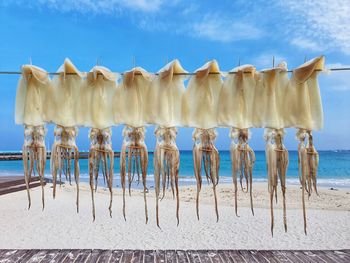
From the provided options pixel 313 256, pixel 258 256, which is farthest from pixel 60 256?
pixel 313 256

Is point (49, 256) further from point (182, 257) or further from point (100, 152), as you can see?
point (100, 152)

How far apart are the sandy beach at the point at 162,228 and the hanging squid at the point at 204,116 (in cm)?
682

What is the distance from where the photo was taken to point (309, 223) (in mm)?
11422

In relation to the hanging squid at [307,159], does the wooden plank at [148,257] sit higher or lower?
lower

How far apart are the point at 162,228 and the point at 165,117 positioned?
28.0 feet

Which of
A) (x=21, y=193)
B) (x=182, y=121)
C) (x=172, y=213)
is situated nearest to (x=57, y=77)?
(x=182, y=121)

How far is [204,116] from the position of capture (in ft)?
8.03

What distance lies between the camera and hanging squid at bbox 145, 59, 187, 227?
2.39 m

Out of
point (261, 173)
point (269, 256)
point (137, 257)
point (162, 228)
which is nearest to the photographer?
point (137, 257)

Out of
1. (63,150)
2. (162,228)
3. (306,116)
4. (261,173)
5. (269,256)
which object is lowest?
(261,173)

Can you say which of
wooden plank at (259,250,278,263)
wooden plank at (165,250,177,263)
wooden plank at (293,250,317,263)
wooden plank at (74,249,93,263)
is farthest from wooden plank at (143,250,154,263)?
wooden plank at (293,250,317,263)

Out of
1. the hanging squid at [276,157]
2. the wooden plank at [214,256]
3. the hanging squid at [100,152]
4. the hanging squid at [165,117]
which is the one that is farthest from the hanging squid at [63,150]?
the wooden plank at [214,256]

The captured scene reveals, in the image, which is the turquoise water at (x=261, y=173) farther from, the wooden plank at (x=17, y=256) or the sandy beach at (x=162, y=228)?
the wooden plank at (x=17, y=256)

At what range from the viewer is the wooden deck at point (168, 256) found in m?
3.56
